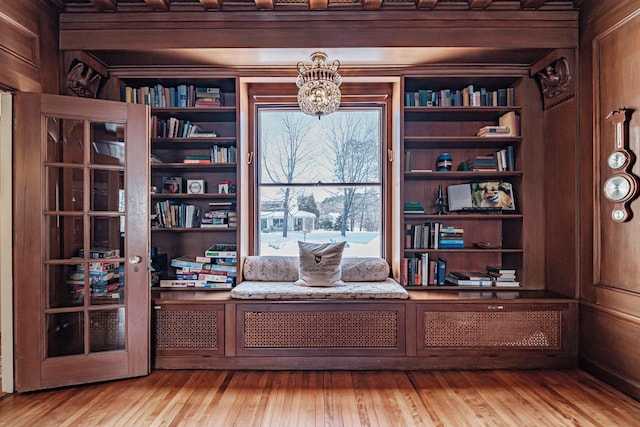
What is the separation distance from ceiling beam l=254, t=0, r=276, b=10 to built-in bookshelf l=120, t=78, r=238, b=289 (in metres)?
0.82

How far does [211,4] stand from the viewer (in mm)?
3129

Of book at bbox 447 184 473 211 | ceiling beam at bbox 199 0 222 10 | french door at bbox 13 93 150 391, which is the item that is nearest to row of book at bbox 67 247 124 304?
french door at bbox 13 93 150 391

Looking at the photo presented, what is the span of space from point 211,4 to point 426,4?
1.85 m

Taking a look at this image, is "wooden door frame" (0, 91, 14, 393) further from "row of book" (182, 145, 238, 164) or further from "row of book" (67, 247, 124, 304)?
"row of book" (182, 145, 238, 164)

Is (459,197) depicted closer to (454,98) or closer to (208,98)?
(454,98)

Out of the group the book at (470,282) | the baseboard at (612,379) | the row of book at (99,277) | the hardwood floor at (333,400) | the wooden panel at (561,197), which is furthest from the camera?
the book at (470,282)

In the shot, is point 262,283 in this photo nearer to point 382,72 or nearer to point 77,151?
point 77,151

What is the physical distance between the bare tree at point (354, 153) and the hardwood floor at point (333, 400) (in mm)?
1813

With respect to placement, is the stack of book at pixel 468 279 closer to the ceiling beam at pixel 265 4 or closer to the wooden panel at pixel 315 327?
Result: the wooden panel at pixel 315 327

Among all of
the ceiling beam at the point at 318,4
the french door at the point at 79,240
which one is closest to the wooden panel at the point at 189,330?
the french door at the point at 79,240

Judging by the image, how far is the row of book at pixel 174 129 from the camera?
372 cm

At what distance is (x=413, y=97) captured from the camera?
3.75m

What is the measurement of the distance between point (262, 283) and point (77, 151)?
1.95 m

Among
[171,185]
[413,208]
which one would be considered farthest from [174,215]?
[413,208]
